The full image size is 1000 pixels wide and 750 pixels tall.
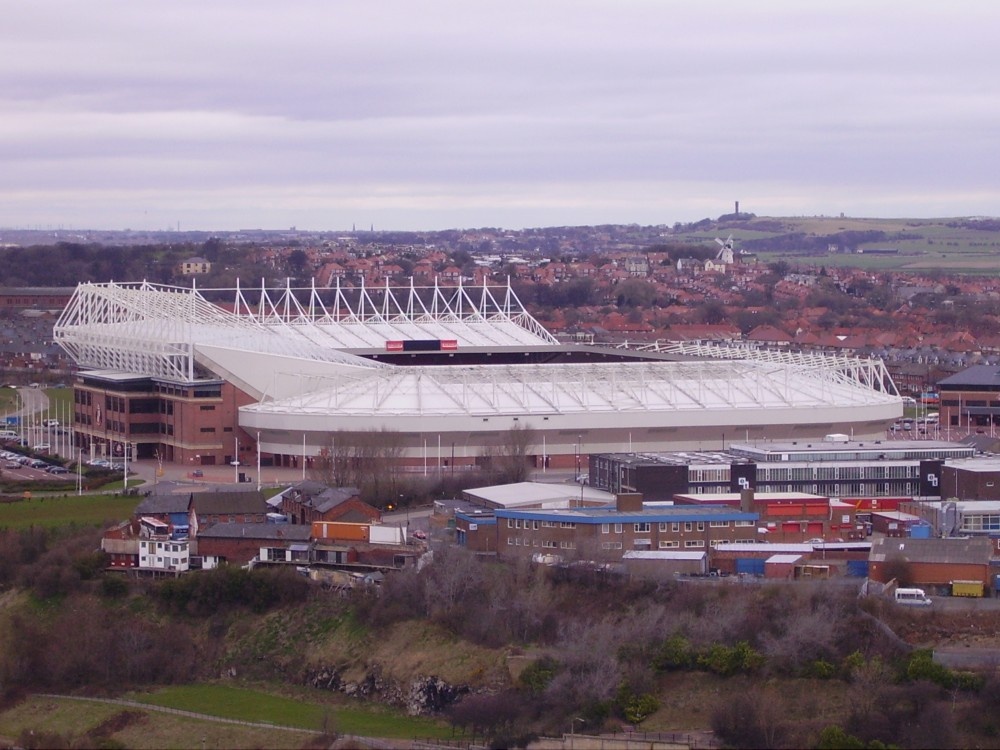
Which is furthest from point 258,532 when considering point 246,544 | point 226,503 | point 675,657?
point 675,657

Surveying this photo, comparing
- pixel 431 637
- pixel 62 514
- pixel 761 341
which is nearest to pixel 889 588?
pixel 431 637

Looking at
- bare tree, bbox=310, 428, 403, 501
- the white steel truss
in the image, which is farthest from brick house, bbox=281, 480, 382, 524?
the white steel truss

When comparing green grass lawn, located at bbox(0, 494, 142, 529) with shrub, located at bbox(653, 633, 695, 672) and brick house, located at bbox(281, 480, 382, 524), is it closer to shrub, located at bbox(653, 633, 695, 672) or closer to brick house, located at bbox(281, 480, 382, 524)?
brick house, located at bbox(281, 480, 382, 524)

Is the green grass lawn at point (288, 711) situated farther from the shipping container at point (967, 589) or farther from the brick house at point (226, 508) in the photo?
the shipping container at point (967, 589)

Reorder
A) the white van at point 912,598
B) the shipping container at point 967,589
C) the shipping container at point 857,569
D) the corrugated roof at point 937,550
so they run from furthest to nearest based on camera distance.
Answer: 1. the shipping container at point 857,569
2. the corrugated roof at point 937,550
3. the shipping container at point 967,589
4. the white van at point 912,598

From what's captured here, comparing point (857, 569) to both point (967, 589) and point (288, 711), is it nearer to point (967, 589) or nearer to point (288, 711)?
point (967, 589)

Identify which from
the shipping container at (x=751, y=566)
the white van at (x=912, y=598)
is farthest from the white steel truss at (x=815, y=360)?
the white van at (x=912, y=598)
